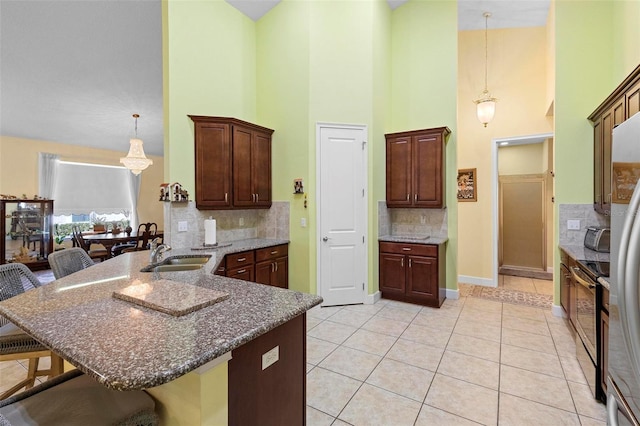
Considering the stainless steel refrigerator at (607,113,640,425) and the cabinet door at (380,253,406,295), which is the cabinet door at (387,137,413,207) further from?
the stainless steel refrigerator at (607,113,640,425)

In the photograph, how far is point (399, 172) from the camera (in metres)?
4.34

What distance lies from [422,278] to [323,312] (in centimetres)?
143

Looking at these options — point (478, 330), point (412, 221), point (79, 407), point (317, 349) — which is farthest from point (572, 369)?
point (79, 407)

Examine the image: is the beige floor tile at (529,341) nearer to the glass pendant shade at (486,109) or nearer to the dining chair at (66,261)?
the glass pendant shade at (486,109)

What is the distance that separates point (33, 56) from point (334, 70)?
4.30m

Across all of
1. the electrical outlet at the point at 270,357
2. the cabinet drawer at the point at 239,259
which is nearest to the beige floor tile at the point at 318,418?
the electrical outlet at the point at 270,357

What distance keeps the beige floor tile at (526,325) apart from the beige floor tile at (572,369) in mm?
533

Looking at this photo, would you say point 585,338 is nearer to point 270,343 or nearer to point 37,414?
point 270,343

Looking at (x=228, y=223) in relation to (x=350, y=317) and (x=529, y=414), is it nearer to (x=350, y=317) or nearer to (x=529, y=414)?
(x=350, y=317)

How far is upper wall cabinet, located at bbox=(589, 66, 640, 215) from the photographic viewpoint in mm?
2391

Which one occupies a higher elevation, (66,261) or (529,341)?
(66,261)

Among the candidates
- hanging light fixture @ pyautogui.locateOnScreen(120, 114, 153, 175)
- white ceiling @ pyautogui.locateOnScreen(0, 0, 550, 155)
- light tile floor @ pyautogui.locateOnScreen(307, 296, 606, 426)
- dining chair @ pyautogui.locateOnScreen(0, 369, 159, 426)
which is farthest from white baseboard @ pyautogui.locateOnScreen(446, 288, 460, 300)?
hanging light fixture @ pyautogui.locateOnScreen(120, 114, 153, 175)

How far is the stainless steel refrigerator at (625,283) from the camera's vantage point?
3.27ft

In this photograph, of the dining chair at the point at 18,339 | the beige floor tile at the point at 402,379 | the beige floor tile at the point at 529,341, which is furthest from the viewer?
the beige floor tile at the point at 529,341
